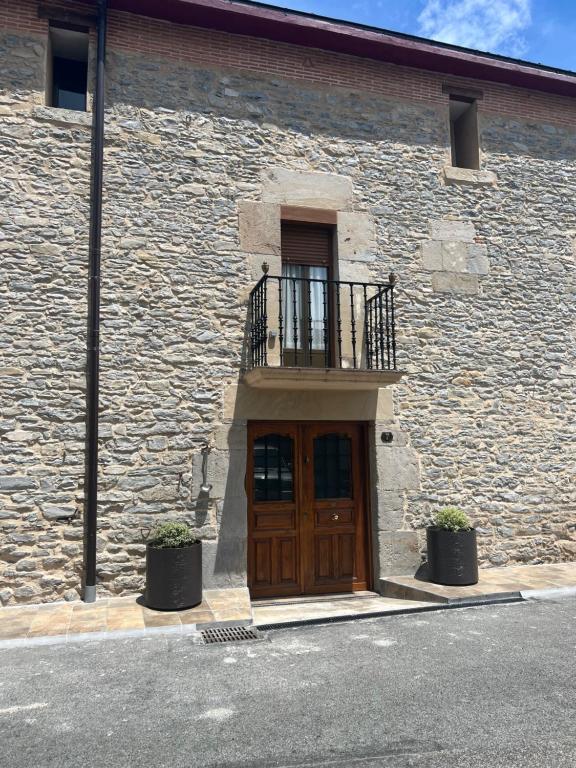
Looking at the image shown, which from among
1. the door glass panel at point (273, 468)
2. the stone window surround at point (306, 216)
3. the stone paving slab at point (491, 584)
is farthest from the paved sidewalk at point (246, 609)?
the stone window surround at point (306, 216)

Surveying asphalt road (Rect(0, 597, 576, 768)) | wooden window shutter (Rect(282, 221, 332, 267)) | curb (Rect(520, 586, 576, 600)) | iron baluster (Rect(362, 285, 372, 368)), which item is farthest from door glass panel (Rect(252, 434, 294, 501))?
curb (Rect(520, 586, 576, 600))

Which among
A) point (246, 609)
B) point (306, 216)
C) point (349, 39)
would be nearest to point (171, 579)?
point (246, 609)

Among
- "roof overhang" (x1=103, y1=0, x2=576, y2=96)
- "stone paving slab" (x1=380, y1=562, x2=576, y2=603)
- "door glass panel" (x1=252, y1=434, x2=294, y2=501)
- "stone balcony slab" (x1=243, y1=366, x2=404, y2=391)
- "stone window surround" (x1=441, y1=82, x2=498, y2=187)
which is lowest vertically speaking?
"stone paving slab" (x1=380, y1=562, x2=576, y2=603)

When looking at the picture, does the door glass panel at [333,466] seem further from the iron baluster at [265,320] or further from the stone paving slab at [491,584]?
the iron baluster at [265,320]

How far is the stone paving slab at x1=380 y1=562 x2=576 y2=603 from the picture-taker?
18.8 ft

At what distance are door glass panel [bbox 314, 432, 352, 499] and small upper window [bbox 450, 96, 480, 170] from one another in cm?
410

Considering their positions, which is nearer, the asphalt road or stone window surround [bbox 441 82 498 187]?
the asphalt road

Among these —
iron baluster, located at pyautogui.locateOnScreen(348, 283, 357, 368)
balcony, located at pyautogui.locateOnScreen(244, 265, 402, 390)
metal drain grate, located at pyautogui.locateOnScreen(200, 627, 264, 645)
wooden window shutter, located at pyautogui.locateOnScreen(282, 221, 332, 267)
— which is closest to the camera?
metal drain grate, located at pyautogui.locateOnScreen(200, 627, 264, 645)

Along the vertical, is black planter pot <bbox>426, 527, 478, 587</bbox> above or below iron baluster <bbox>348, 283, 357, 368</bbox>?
below

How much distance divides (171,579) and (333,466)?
2.27 metres

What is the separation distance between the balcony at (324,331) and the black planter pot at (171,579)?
1.88 m

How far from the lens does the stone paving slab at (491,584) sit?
18.8ft

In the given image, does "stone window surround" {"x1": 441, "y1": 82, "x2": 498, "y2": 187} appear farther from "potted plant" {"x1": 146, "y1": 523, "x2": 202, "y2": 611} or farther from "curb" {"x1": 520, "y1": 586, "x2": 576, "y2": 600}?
"potted plant" {"x1": 146, "y1": 523, "x2": 202, "y2": 611}

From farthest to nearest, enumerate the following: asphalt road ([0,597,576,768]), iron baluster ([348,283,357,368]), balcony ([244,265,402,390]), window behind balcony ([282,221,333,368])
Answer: window behind balcony ([282,221,333,368]) → iron baluster ([348,283,357,368]) → balcony ([244,265,402,390]) → asphalt road ([0,597,576,768])
